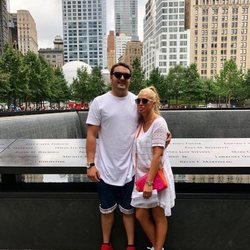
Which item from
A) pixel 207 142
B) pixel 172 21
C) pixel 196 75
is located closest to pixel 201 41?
pixel 172 21

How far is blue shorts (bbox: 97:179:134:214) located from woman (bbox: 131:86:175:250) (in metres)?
0.12

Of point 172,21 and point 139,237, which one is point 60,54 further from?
point 139,237

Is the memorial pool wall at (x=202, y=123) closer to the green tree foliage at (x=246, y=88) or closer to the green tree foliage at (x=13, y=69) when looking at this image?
the green tree foliage at (x=13, y=69)

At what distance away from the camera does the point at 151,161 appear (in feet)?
8.64

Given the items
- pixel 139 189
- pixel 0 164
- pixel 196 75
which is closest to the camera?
pixel 139 189

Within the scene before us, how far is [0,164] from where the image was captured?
331 centimetres

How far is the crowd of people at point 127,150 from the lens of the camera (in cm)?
271

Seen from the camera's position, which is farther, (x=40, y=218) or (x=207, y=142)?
(x=207, y=142)

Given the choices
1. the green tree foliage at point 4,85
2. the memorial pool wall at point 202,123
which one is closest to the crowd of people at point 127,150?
the memorial pool wall at point 202,123

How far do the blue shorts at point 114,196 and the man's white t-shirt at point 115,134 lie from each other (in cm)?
5

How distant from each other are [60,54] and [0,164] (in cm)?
17111

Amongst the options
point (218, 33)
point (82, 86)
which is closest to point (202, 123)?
point (82, 86)

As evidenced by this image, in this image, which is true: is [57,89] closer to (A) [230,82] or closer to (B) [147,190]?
(A) [230,82]

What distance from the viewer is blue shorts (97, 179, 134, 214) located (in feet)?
9.39
